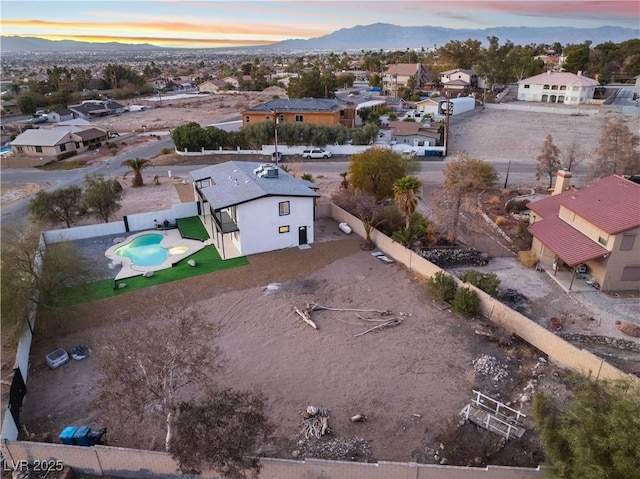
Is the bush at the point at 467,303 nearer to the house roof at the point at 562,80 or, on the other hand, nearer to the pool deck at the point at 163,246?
the pool deck at the point at 163,246

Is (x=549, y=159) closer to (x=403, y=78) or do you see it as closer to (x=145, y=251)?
(x=145, y=251)

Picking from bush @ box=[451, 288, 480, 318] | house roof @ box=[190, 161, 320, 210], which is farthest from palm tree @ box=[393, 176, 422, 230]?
bush @ box=[451, 288, 480, 318]

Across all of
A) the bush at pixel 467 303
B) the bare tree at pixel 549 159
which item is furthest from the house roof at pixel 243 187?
the bare tree at pixel 549 159

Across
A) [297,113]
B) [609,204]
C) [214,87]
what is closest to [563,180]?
[609,204]

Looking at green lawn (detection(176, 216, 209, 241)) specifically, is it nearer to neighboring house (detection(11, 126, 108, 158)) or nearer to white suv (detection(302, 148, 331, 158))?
white suv (detection(302, 148, 331, 158))

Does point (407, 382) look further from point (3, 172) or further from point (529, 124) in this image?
point (529, 124)
